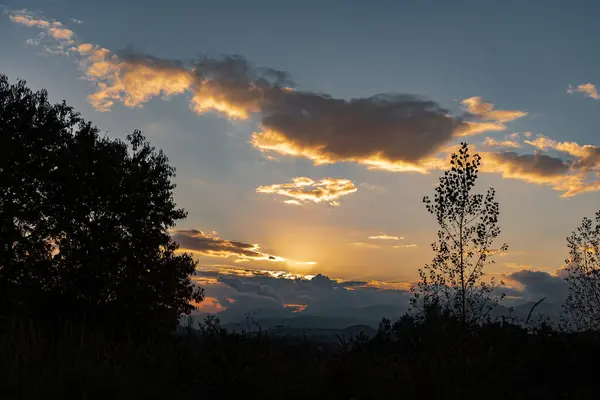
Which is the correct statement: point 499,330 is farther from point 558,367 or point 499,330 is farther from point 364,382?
point 364,382

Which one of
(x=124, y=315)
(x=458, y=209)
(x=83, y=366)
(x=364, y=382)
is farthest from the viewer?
(x=124, y=315)

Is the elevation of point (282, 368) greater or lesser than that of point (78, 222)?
lesser

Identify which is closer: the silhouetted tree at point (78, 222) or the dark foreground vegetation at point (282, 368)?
the dark foreground vegetation at point (282, 368)

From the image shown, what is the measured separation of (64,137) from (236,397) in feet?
118

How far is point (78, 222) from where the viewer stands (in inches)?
1409

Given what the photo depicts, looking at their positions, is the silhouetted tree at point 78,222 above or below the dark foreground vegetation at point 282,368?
above

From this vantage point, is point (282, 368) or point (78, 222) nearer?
point (282, 368)

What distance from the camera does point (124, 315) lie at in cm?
3334

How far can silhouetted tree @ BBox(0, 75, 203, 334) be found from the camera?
1331 inches

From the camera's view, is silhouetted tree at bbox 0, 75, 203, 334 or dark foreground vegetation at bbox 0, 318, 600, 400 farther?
silhouetted tree at bbox 0, 75, 203, 334

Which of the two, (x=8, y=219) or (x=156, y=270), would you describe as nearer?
(x=8, y=219)

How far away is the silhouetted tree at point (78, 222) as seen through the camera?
33.8m

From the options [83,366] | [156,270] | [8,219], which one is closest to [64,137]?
[8,219]

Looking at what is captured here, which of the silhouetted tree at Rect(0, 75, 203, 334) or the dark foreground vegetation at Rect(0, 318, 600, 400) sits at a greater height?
the silhouetted tree at Rect(0, 75, 203, 334)
